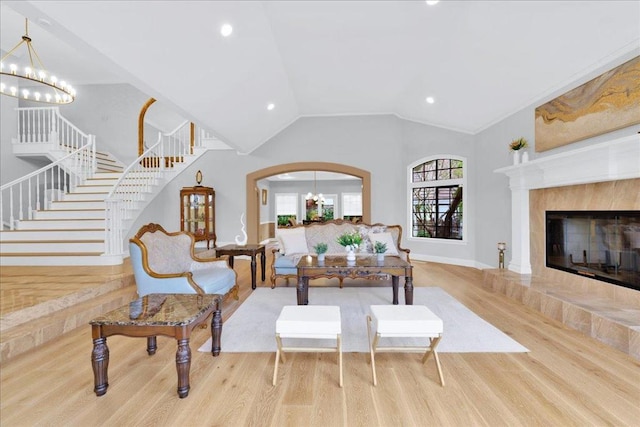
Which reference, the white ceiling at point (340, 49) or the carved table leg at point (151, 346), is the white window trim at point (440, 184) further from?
the carved table leg at point (151, 346)

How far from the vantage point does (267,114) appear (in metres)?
6.36

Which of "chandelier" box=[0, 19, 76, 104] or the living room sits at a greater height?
"chandelier" box=[0, 19, 76, 104]

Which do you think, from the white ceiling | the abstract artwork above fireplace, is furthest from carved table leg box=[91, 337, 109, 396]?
the abstract artwork above fireplace

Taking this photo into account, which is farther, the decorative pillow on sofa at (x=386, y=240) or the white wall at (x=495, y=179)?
the decorative pillow on sofa at (x=386, y=240)

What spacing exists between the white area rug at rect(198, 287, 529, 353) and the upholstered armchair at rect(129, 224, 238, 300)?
0.49 meters

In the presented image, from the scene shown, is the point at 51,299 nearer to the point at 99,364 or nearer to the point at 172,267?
the point at 172,267

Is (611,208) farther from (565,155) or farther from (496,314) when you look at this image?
(496,314)

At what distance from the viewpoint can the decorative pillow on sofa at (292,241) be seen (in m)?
5.24

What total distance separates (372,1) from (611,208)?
360 cm

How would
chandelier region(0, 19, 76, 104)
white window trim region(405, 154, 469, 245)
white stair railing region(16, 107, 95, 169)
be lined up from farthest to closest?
white stair railing region(16, 107, 95, 169) < white window trim region(405, 154, 469, 245) < chandelier region(0, 19, 76, 104)

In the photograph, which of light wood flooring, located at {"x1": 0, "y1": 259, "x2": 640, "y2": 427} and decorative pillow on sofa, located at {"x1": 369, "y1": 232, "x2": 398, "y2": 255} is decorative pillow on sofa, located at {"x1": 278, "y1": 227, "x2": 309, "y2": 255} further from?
light wood flooring, located at {"x1": 0, "y1": 259, "x2": 640, "y2": 427}

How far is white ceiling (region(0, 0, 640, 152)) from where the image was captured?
2.97 meters

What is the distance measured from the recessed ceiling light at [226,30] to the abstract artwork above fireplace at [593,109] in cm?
430

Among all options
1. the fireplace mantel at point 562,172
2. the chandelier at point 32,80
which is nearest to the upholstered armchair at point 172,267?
the chandelier at point 32,80
